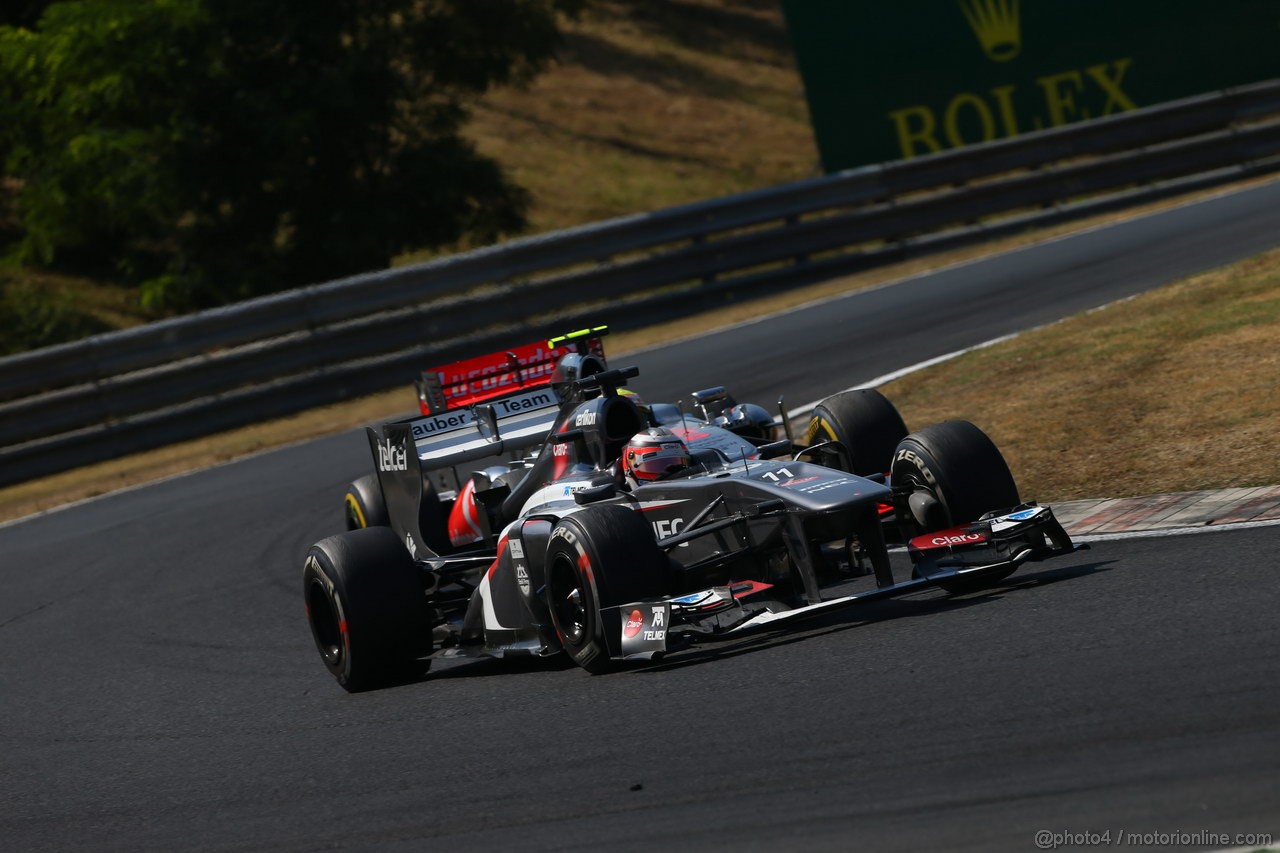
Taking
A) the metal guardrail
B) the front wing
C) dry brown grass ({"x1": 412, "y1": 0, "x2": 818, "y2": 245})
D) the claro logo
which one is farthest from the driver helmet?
dry brown grass ({"x1": 412, "y1": 0, "x2": 818, "y2": 245})

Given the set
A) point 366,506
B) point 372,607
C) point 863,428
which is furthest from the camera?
point 366,506

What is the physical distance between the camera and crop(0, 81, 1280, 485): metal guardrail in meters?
16.2

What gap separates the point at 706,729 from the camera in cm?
590

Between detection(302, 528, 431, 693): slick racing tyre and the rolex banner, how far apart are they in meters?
14.5

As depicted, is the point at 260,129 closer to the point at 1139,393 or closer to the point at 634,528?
the point at 1139,393

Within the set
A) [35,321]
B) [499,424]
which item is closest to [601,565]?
[499,424]

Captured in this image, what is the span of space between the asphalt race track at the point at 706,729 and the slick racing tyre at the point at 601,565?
22cm

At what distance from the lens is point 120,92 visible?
73.6 ft

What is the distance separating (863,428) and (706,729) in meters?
3.01

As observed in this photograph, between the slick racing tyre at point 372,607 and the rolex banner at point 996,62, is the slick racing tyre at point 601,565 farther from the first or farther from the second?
the rolex banner at point 996,62

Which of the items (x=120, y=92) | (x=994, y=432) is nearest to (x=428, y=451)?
(x=994, y=432)

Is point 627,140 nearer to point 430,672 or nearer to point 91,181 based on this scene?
point 91,181

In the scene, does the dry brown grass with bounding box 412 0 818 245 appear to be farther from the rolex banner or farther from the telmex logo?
→ the telmex logo

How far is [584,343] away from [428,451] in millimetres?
1068
